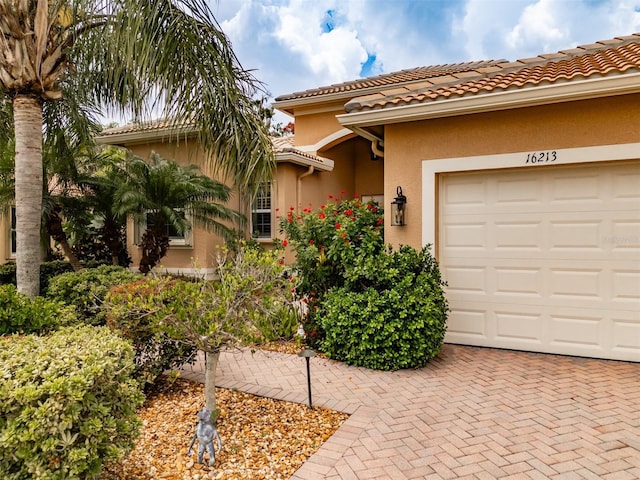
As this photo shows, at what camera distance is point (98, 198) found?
10711 mm

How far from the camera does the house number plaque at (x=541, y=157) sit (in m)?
6.38

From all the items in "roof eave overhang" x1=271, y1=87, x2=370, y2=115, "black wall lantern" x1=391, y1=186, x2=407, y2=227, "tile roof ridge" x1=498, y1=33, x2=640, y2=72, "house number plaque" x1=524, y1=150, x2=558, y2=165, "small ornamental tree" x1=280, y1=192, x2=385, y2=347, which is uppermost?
"roof eave overhang" x1=271, y1=87, x2=370, y2=115

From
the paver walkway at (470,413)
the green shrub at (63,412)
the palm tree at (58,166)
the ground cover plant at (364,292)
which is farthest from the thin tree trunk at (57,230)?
the green shrub at (63,412)

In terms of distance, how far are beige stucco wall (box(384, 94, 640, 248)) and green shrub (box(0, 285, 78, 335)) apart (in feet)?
17.1

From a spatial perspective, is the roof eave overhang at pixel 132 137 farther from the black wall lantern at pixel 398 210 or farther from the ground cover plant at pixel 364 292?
the black wall lantern at pixel 398 210

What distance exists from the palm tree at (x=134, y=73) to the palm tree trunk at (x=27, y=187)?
1 centimetres

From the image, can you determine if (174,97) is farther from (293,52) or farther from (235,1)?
(293,52)

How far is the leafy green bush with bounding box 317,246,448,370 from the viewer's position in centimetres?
601

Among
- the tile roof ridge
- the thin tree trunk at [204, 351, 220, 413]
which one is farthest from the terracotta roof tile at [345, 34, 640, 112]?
the thin tree trunk at [204, 351, 220, 413]

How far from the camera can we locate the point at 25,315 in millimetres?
4969

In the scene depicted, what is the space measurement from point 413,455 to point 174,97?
6.09 metres

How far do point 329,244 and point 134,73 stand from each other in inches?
159

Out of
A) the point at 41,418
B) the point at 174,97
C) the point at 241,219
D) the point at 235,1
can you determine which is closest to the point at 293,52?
the point at 241,219

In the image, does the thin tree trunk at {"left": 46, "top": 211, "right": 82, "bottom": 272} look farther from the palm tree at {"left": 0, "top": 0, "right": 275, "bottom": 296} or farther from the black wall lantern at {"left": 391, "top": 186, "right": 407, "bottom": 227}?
the black wall lantern at {"left": 391, "top": 186, "right": 407, "bottom": 227}
